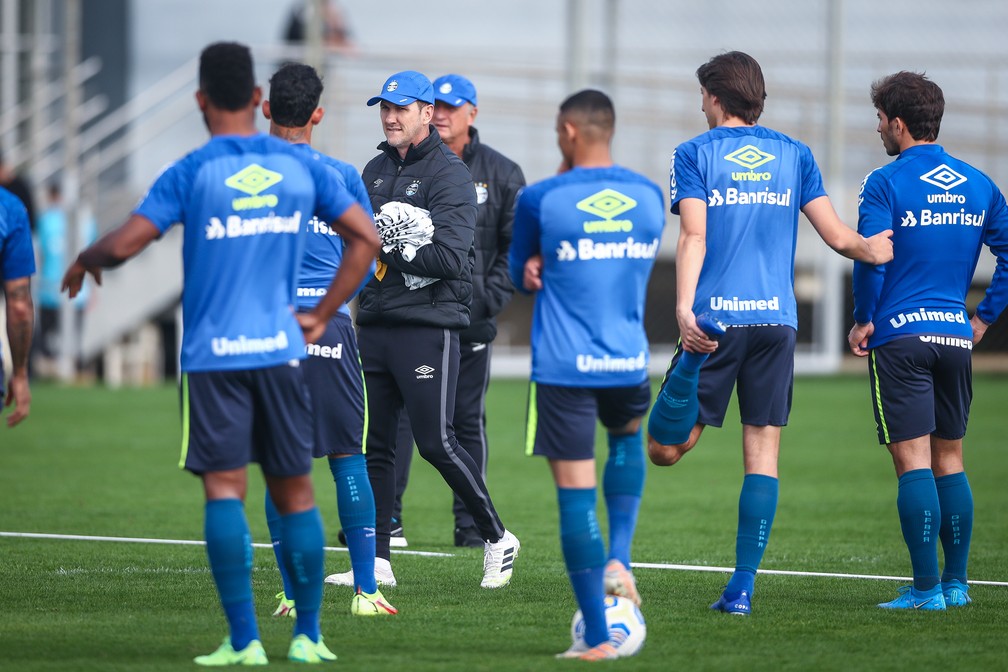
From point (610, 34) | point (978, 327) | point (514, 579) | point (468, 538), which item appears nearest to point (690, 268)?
point (978, 327)

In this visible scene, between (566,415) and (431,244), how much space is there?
5.34 feet

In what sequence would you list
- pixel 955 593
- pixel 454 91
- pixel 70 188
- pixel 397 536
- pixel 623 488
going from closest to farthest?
pixel 623 488 → pixel 955 593 → pixel 454 91 → pixel 397 536 → pixel 70 188

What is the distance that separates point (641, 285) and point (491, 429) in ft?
31.8

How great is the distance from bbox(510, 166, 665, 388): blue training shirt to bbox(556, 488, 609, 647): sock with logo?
41 cm

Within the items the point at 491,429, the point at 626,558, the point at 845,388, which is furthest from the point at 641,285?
the point at 845,388

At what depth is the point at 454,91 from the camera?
313 inches

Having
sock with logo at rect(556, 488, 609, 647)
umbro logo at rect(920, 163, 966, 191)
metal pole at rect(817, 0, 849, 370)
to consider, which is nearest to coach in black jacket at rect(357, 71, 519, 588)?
sock with logo at rect(556, 488, 609, 647)

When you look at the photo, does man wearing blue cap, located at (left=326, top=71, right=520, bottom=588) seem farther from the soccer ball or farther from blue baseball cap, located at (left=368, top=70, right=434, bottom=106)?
the soccer ball

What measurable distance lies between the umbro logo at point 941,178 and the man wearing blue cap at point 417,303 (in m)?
1.91

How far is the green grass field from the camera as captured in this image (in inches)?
205

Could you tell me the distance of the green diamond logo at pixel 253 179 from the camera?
480 centimetres

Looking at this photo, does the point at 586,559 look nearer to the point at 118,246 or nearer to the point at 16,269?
the point at 118,246

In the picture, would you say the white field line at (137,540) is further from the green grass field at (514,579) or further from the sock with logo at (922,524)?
the sock with logo at (922,524)

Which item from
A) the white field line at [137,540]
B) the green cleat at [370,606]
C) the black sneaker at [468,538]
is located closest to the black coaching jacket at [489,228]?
the black sneaker at [468,538]
